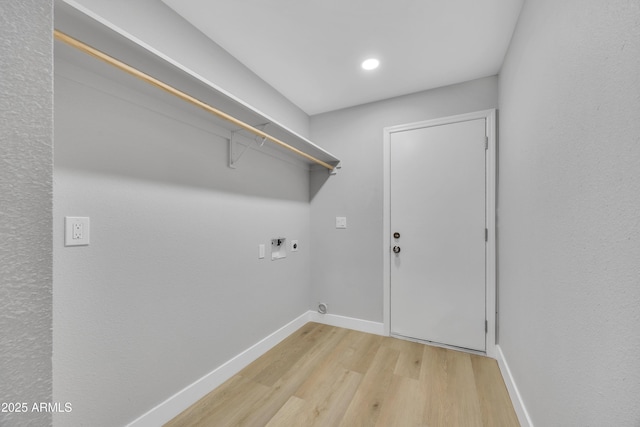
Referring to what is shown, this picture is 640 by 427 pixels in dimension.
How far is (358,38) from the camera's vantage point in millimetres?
1638

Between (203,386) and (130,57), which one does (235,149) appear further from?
(203,386)

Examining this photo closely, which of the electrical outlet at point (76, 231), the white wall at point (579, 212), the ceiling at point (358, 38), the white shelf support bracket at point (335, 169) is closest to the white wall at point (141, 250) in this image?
the electrical outlet at point (76, 231)

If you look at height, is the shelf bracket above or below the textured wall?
above

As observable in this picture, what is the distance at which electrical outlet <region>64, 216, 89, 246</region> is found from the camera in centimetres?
102

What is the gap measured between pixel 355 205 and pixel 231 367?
1.72 m

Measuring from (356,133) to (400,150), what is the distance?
492 millimetres

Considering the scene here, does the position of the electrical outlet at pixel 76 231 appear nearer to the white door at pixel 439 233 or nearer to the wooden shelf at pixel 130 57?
the wooden shelf at pixel 130 57

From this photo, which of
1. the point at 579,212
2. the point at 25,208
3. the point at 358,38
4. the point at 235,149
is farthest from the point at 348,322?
the point at 25,208

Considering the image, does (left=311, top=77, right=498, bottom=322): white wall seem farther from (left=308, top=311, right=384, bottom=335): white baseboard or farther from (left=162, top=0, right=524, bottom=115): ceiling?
(left=162, top=0, right=524, bottom=115): ceiling

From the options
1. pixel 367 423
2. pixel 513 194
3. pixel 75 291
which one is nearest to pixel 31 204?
pixel 75 291

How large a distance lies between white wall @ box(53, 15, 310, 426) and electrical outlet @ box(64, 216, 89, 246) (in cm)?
2

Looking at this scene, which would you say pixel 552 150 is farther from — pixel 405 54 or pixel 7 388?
pixel 7 388

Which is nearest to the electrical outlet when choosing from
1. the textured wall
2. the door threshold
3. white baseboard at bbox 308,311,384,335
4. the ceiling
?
the textured wall

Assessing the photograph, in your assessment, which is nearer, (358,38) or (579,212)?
(579,212)
